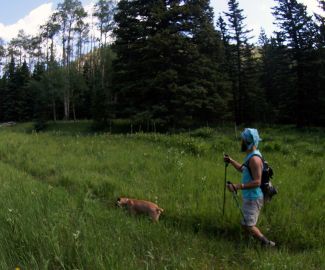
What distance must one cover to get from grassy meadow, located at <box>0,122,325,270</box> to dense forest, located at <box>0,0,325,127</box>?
19640 millimetres

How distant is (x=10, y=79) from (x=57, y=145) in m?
66.1

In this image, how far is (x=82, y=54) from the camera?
72188mm

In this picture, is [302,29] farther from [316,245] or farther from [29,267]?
[29,267]

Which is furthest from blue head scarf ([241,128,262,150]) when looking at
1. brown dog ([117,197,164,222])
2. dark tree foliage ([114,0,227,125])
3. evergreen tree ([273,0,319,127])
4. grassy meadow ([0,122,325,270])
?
evergreen tree ([273,0,319,127])

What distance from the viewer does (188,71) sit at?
1275 inches

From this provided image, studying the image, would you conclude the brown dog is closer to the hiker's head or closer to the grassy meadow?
the grassy meadow

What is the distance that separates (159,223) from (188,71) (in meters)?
27.0

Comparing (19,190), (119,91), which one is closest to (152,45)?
(119,91)

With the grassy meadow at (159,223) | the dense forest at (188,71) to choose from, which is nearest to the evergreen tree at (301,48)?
the dense forest at (188,71)

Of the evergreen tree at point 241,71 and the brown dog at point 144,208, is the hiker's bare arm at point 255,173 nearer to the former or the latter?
the brown dog at point 144,208

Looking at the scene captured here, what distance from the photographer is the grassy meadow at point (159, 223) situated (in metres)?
4.69

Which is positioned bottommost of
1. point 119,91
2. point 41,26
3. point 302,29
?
point 119,91

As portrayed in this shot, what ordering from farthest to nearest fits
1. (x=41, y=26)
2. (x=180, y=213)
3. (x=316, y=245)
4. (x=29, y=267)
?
1. (x=41, y=26)
2. (x=180, y=213)
3. (x=316, y=245)
4. (x=29, y=267)

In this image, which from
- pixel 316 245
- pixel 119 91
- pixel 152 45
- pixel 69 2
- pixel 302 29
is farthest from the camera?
pixel 69 2
